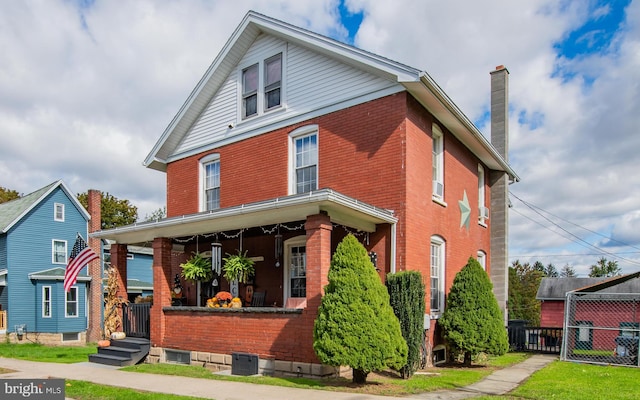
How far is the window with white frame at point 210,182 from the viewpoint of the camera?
16156 mm

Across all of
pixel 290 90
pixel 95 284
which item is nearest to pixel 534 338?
pixel 290 90

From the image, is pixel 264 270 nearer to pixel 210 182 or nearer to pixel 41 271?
pixel 210 182

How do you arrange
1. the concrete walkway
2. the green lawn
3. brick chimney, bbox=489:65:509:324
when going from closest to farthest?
the concrete walkway
the green lawn
brick chimney, bbox=489:65:509:324

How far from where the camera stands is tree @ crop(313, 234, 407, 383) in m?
8.89

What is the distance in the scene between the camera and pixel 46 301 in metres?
26.7

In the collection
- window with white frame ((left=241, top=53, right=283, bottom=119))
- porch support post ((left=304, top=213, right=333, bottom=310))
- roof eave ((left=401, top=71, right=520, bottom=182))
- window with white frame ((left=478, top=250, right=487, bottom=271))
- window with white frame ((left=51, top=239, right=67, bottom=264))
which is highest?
window with white frame ((left=241, top=53, right=283, bottom=119))

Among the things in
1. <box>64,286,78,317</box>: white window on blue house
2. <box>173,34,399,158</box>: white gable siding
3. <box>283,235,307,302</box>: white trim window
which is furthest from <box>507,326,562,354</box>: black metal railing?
<box>64,286,78,317</box>: white window on blue house

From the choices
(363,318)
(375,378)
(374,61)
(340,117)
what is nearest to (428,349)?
(375,378)

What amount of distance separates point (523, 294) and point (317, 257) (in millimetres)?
55880

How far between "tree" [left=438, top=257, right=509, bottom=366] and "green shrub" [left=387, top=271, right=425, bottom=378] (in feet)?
7.17

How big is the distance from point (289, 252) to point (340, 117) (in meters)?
3.80

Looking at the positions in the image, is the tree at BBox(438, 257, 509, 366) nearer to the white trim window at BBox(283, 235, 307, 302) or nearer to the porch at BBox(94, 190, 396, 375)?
the porch at BBox(94, 190, 396, 375)

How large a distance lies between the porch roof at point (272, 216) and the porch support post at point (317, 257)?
235mm

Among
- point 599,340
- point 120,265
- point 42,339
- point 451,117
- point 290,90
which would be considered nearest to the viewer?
point 451,117
